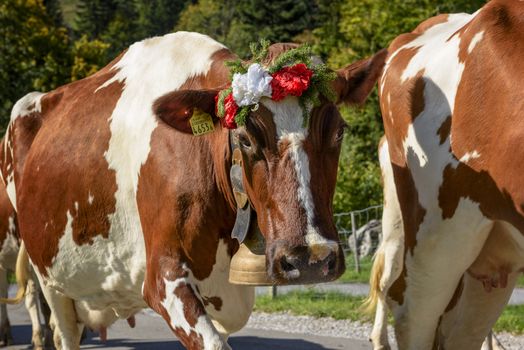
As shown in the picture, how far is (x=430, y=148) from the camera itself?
16.7 feet

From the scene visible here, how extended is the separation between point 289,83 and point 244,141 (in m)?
0.34

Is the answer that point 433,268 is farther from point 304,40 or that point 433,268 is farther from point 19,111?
point 304,40

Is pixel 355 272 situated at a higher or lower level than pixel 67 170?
lower

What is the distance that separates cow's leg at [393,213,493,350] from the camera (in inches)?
193

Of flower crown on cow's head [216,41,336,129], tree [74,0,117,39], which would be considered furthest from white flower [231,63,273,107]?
tree [74,0,117,39]

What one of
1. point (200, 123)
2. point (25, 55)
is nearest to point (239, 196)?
point (200, 123)

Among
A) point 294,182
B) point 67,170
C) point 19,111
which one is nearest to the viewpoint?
point 294,182

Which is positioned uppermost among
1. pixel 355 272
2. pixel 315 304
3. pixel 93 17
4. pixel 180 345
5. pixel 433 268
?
pixel 93 17

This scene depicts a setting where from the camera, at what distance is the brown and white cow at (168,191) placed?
411cm

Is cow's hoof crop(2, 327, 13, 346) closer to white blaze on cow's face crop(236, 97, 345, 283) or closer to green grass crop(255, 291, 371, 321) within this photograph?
green grass crop(255, 291, 371, 321)

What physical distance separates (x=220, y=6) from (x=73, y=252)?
87455 millimetres

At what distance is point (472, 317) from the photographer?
225 inches

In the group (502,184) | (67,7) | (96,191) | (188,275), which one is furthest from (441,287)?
(67,7)

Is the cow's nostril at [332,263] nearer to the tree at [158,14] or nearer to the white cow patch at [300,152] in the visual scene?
the white cow patch at [300,152]
